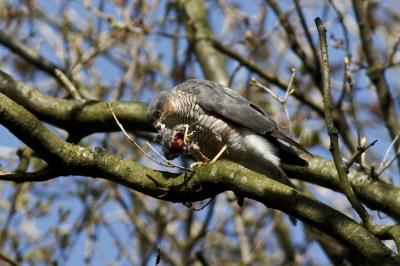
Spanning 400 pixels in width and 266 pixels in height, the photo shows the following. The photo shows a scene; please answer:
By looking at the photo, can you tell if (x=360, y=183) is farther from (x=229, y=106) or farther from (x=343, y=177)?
(x=343, y=177)

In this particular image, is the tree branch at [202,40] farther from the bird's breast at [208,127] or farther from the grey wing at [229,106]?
the bird's breast at [208,127]

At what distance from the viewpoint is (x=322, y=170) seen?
14.4ft

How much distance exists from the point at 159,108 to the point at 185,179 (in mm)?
1322

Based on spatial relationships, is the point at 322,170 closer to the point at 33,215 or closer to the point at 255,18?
the point at 33,215

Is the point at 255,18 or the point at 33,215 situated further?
the point at 255,18

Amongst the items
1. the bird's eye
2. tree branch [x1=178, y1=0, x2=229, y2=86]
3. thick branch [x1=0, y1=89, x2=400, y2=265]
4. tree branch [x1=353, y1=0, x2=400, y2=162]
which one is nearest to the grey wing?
the bird's eye

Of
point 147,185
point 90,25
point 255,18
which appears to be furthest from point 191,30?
point 147,185

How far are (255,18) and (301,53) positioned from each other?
2.66 metres

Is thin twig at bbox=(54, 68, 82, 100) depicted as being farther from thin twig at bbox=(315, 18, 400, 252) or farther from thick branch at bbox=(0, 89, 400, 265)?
thin twig at bbox=(315, 18, 400, 252)

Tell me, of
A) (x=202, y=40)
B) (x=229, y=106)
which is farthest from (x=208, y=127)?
(x=202, y=40)

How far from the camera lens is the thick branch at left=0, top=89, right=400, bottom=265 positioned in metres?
2.64

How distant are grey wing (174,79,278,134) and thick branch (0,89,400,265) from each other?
1.18 m

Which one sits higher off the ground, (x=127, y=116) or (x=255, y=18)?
(x=255, y=18)

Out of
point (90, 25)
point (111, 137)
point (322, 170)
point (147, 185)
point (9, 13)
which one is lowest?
point (147, 185)
